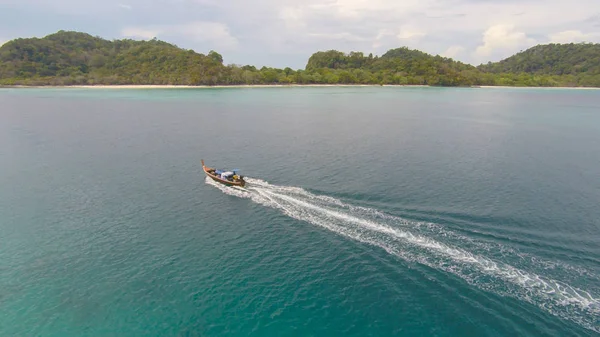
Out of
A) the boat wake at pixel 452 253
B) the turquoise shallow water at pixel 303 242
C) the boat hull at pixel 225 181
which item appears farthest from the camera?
the boat hull at pixel 225 181

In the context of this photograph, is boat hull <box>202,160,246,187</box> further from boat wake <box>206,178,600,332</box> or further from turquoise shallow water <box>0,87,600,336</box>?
boat wake <box>206,178,600,332</box>

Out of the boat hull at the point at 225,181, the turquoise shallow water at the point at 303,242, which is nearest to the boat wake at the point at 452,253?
the turquoise shallow water at the point at 303,242

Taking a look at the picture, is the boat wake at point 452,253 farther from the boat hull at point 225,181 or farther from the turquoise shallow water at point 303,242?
the boat hull at point 225,181

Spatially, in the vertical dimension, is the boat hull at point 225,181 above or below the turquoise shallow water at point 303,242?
above

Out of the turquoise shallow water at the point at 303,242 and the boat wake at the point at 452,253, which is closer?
the turquoise shallow water at the point at 303,242

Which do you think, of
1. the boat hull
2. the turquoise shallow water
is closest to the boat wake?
the turquoise shallow water

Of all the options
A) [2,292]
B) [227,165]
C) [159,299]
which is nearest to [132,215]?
[2,292]
